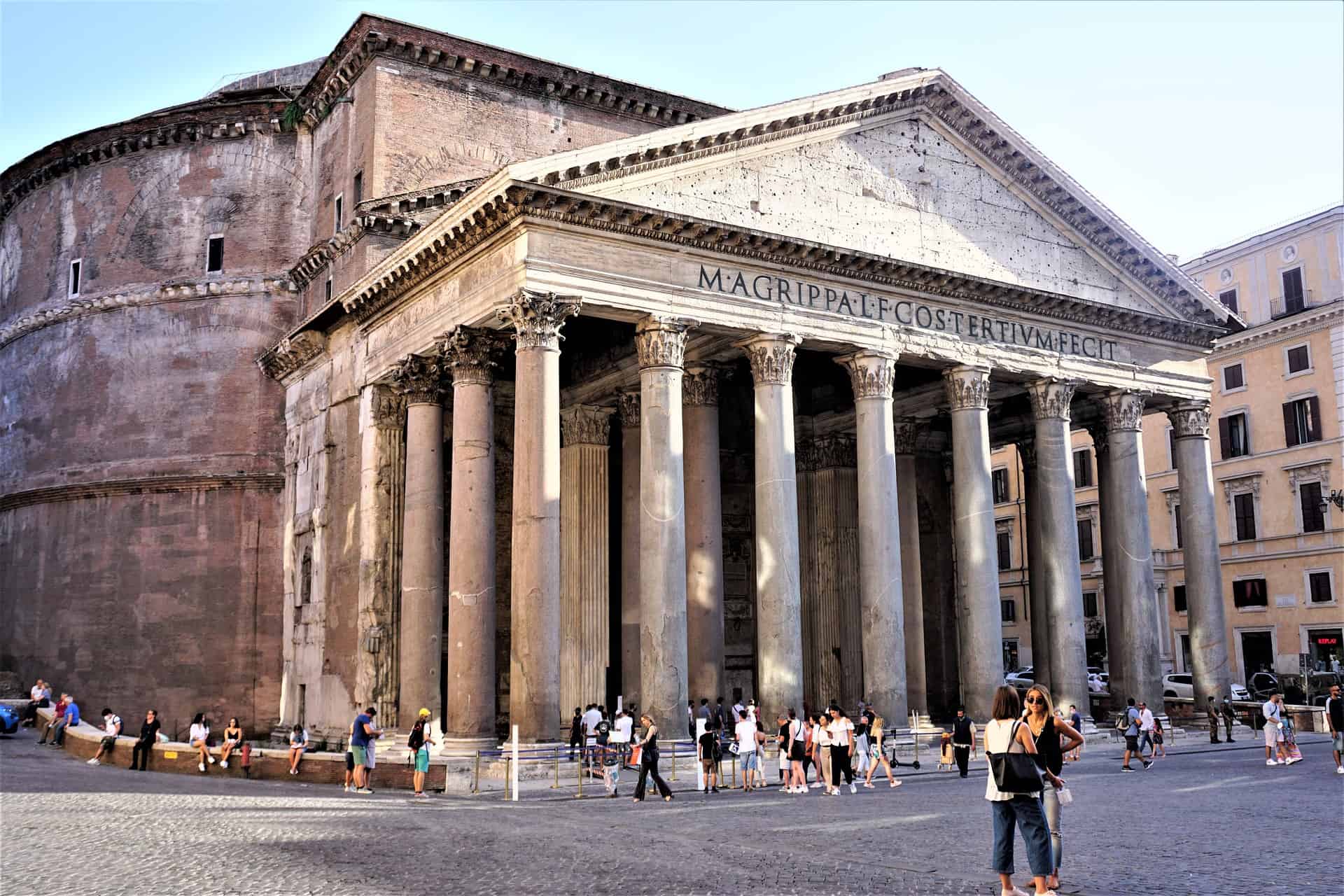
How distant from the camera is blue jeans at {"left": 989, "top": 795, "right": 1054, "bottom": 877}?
725 cm

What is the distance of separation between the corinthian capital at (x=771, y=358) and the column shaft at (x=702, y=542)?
210 cm

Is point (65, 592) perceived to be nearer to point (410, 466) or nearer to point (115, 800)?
point (410, 466)

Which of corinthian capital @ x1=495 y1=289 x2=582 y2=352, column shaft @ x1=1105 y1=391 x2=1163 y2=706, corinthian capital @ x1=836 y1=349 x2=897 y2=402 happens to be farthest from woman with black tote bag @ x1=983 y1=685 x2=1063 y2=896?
column shaft @ x1=1105 y1=391 x2=1163 y2=706

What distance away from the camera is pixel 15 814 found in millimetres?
13109

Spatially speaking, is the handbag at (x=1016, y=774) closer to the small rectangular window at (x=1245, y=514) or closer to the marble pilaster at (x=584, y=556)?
the marble pilaster at (x=584, y=556)

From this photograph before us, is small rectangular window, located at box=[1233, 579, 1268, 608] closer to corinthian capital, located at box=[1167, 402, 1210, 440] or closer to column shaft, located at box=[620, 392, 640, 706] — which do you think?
corinthian capital, located at box=[1167, 402, 1210, 440]

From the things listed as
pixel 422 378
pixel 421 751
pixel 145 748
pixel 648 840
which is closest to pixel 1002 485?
pixel 422 378

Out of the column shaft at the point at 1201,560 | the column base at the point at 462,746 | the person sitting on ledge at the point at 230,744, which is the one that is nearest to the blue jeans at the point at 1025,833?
the column base at the point at 462,746

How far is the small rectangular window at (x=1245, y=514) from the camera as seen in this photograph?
37.2 m

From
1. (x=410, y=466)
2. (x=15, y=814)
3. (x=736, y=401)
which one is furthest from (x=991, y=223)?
(x=15, y=814)

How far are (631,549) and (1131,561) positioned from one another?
9.90 m

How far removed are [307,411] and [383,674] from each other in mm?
7147

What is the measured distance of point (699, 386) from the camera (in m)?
22.2

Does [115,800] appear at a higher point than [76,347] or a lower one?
lower
